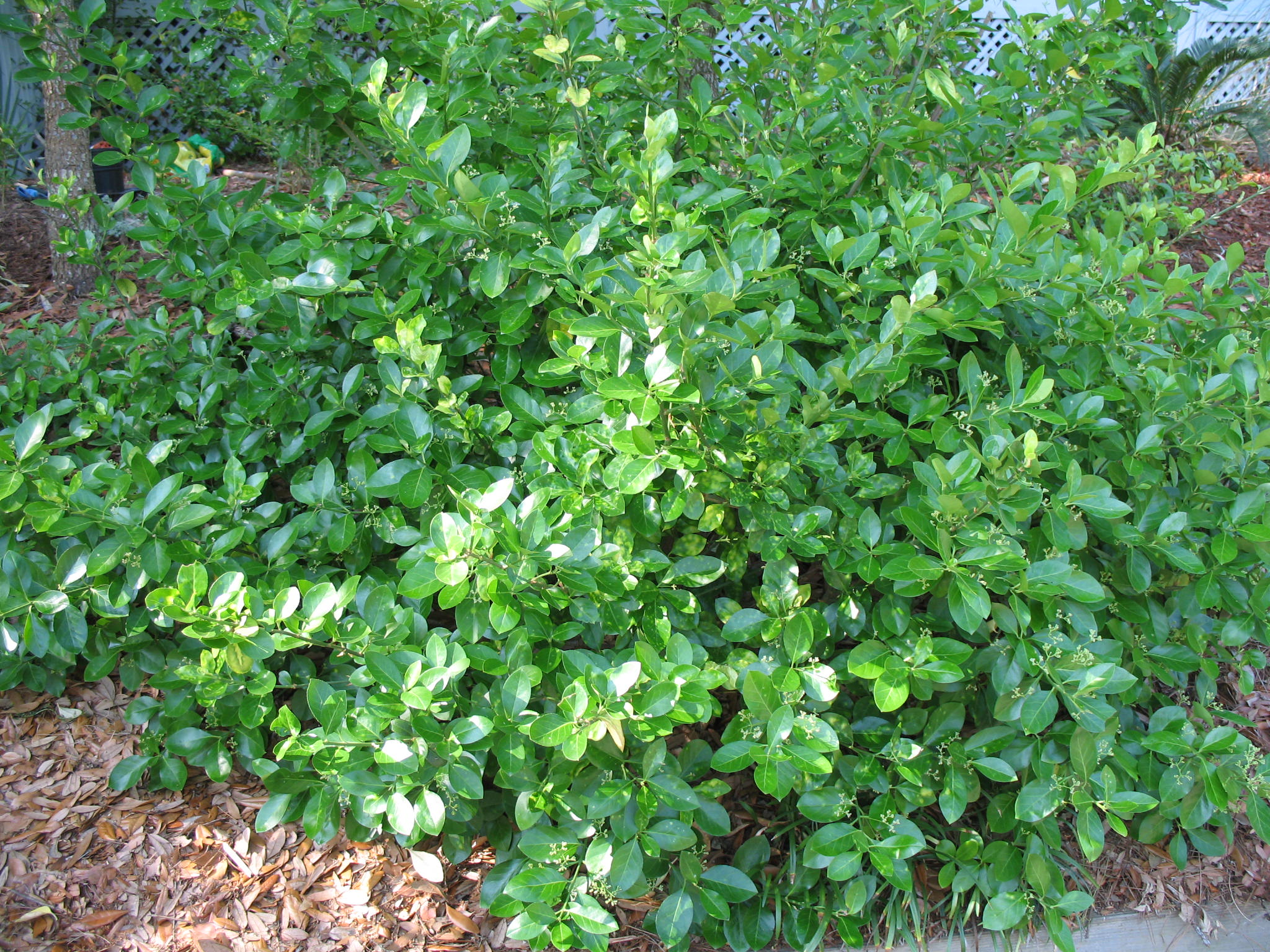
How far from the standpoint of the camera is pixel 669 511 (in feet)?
6.15

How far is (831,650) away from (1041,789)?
0.53 metres

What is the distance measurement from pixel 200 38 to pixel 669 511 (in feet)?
13.4

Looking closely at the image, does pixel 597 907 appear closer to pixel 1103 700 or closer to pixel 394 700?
pixel 394 700

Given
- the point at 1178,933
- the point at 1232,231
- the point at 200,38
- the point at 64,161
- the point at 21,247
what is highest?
the point at 200,38

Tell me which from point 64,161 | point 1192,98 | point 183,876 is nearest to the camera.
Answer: point 183,876

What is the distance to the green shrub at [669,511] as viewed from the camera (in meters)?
1.75

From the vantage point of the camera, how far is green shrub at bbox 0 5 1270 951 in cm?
175

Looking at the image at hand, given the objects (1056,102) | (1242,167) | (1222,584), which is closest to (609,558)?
(1222,584)

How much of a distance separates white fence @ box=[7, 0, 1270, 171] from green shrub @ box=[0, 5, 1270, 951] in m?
1.07

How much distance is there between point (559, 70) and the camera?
7.73ft

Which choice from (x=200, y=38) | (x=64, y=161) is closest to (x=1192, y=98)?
(x=200, y=38)

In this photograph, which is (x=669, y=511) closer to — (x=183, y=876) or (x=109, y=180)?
(x=183, y=876)

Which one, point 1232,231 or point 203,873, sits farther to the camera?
point 1232,231

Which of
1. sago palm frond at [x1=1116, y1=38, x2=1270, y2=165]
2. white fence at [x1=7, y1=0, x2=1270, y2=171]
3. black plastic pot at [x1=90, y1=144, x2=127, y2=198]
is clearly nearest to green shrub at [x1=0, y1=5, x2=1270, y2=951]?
white fence at [x1=7, y1=0, x2=1270, y2=171]
